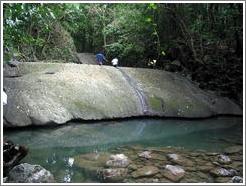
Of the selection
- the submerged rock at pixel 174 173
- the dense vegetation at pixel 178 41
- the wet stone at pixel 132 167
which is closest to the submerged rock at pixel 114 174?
the wet stone at pixel 132 167

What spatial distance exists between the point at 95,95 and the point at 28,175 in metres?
4.92

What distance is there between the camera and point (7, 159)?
16.3ft

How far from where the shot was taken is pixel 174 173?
521 cm

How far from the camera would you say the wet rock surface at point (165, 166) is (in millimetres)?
5055

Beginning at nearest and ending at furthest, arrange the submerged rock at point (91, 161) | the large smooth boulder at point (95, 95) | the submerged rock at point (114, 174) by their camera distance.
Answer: the submerged rock at point (114, 174), the submerged rock at point (91, 161), the large smooth boulder at point (95, 95)

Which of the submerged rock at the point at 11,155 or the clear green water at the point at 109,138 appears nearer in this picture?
the submerged rock at the point at 11,155

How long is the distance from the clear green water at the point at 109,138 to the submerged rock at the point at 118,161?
52 centimetres

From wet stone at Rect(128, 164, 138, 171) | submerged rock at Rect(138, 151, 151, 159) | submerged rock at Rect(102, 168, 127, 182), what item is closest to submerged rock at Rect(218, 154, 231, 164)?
submerged rock at Rect(138, 151, 151, 159)

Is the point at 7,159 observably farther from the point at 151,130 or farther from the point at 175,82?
the point at 175,82

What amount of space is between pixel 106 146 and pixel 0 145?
335 cm

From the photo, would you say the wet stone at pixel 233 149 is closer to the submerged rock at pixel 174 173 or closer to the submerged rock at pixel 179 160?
the submerged rock at pixel 179 160

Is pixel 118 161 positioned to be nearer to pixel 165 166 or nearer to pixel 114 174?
pixel 114 174

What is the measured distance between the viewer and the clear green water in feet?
19.2

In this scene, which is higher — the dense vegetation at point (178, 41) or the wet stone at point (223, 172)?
the dense vegetation at point (178, 41)
